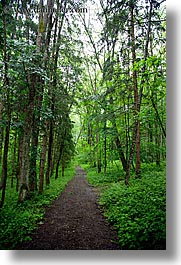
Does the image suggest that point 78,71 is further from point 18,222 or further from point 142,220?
point 142,220

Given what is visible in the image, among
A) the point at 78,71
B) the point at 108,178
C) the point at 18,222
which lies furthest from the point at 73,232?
the point at 108,178

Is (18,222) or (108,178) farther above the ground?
(18,222)

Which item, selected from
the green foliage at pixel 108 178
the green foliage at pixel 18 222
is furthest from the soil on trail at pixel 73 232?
the green foliage at pixel 108 178

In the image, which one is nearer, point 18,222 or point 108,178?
point 18,222

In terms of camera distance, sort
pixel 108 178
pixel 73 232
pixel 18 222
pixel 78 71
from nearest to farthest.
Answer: pixel 73 232
pixel 18 222
pixel 78 71
pixel 108 178

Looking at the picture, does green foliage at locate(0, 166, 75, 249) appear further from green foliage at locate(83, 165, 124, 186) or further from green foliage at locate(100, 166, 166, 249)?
green foliage at locate(83, 165, 124, 186)

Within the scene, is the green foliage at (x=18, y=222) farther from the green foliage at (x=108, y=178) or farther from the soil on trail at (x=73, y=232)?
the green foliage at (x=108, y=178)

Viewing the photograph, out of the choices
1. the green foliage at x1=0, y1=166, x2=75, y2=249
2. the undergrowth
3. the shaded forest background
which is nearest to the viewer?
the undergrowth

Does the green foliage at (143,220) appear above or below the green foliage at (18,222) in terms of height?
above

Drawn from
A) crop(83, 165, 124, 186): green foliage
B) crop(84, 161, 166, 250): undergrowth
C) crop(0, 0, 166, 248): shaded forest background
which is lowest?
crop(83, 165, 124, 186): green foliage

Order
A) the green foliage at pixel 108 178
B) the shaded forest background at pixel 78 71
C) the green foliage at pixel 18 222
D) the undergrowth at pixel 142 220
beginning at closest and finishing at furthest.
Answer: the undergrowth at pixel 142 220 → the green foliage at pixel 18 222 → the shaded forest background at pixel 78 71 → the green foliage at pixel 108 178

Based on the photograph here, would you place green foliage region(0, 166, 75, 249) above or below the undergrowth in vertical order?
below

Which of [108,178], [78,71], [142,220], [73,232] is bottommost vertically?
[108,178]

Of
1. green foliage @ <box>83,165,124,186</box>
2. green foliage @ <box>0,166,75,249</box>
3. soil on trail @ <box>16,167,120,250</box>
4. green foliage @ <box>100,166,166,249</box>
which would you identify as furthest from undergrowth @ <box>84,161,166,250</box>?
green foliage @ <box>83,165,124,186</box>
